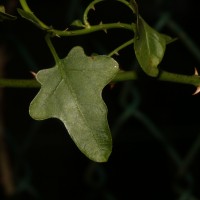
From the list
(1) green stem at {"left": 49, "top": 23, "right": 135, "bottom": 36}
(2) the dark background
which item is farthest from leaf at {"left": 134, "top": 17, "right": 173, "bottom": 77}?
(2) the dark background

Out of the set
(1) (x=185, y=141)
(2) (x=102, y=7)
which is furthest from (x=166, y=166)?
(2) (x=102, y=7)

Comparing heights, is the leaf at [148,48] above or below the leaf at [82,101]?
above

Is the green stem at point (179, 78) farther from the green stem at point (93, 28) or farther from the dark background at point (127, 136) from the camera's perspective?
the dark background at point (127, 136)

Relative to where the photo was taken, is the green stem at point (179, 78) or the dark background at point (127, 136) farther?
the dark background at point (127, 136)

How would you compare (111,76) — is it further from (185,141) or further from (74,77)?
(185,141)

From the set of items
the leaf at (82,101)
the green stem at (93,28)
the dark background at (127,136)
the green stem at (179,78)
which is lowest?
the dark background at (127,136)

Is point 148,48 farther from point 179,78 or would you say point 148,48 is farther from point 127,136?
point 127,136

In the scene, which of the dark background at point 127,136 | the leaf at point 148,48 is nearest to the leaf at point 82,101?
the leaf at point 148,48
